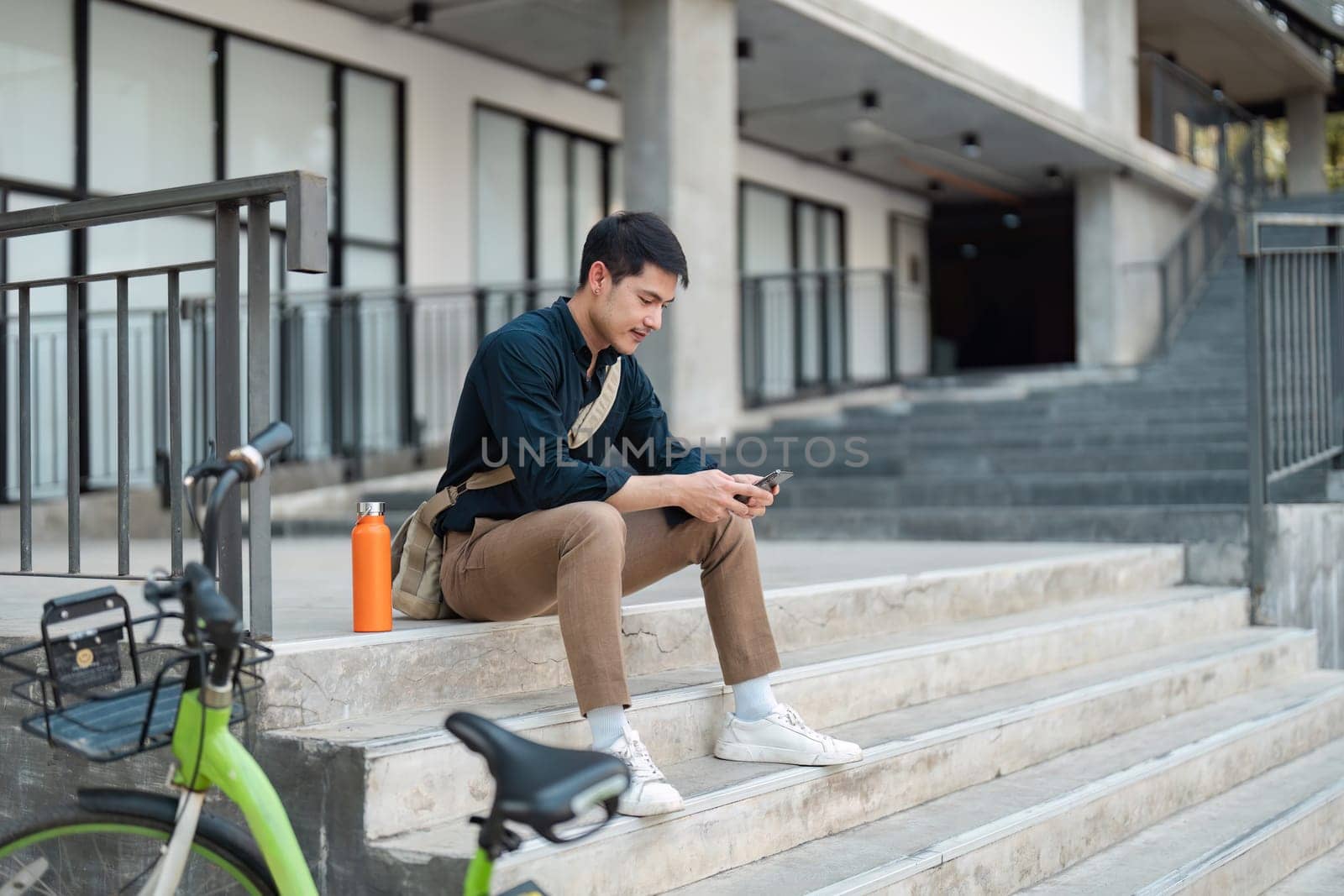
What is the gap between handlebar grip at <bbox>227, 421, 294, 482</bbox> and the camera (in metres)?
2.01

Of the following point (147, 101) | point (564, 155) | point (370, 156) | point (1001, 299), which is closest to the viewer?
point (147, 101)

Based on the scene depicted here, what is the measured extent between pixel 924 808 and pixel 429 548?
1.40 m

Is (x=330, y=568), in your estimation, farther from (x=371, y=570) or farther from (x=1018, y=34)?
(x=1018, y=34)

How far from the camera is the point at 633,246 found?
3.07 m

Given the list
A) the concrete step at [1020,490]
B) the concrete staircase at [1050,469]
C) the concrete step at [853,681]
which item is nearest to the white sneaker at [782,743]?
the concrete step at [853,681]

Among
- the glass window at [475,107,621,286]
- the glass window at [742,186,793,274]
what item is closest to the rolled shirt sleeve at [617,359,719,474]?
the glass window at [475,107,621,286]

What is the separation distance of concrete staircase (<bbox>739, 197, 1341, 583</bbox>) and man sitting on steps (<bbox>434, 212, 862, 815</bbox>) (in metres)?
3.76

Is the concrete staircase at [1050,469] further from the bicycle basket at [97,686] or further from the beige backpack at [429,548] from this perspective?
the bicycle basket at [97,686]

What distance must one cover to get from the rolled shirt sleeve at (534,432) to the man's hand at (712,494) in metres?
0.14

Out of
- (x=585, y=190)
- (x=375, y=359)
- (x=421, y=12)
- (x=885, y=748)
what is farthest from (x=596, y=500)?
(x=585, y=190)

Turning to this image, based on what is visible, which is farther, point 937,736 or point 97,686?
point 937,736

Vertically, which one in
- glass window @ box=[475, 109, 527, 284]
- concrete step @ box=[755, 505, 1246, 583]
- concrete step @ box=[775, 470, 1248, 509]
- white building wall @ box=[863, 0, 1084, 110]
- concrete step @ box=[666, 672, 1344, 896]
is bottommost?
concrete step @ box=[666, 672, 1344, 896]

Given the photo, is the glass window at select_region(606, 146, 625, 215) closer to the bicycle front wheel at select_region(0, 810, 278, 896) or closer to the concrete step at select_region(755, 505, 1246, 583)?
the concrete step at select_region(755, 505, 1246, 583)

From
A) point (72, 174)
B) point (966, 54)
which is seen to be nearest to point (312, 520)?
point (72, 174)
